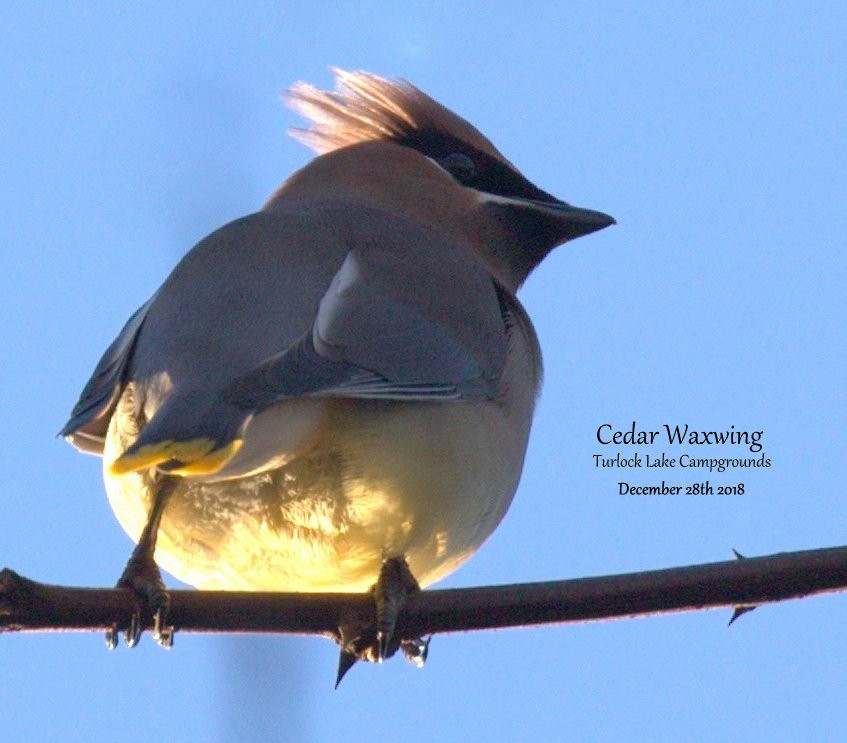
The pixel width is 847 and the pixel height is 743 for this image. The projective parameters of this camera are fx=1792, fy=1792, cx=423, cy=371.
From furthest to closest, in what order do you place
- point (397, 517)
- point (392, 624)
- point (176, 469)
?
point (397, 517), point (392, 624), point (176, 469)

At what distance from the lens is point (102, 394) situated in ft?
13.7

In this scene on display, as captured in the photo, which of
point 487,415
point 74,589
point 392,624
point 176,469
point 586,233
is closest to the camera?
point 74,589

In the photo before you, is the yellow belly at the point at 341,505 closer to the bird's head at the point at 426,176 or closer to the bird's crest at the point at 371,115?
the bird's head at the point at 426,176

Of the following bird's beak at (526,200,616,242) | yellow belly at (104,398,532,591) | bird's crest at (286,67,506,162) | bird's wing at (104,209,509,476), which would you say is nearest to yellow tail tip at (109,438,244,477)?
bird's wing at (104,209,509,476)

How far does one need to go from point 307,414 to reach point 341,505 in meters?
0.28

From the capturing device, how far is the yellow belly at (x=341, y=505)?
162 inches

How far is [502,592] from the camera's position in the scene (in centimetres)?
343

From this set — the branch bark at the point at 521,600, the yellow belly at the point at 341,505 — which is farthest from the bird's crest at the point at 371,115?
the branch bark at the point at 521,600

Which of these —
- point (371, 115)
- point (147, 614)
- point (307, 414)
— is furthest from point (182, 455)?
point (371, 115)

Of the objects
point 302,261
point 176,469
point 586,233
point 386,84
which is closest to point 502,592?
point 176,469

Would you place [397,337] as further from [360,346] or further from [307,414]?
[307,414]

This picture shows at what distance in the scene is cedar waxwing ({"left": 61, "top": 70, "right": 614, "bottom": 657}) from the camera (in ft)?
12.5

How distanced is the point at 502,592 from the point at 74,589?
0.81 meters

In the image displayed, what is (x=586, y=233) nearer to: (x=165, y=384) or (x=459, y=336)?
(x=459, y=336)
